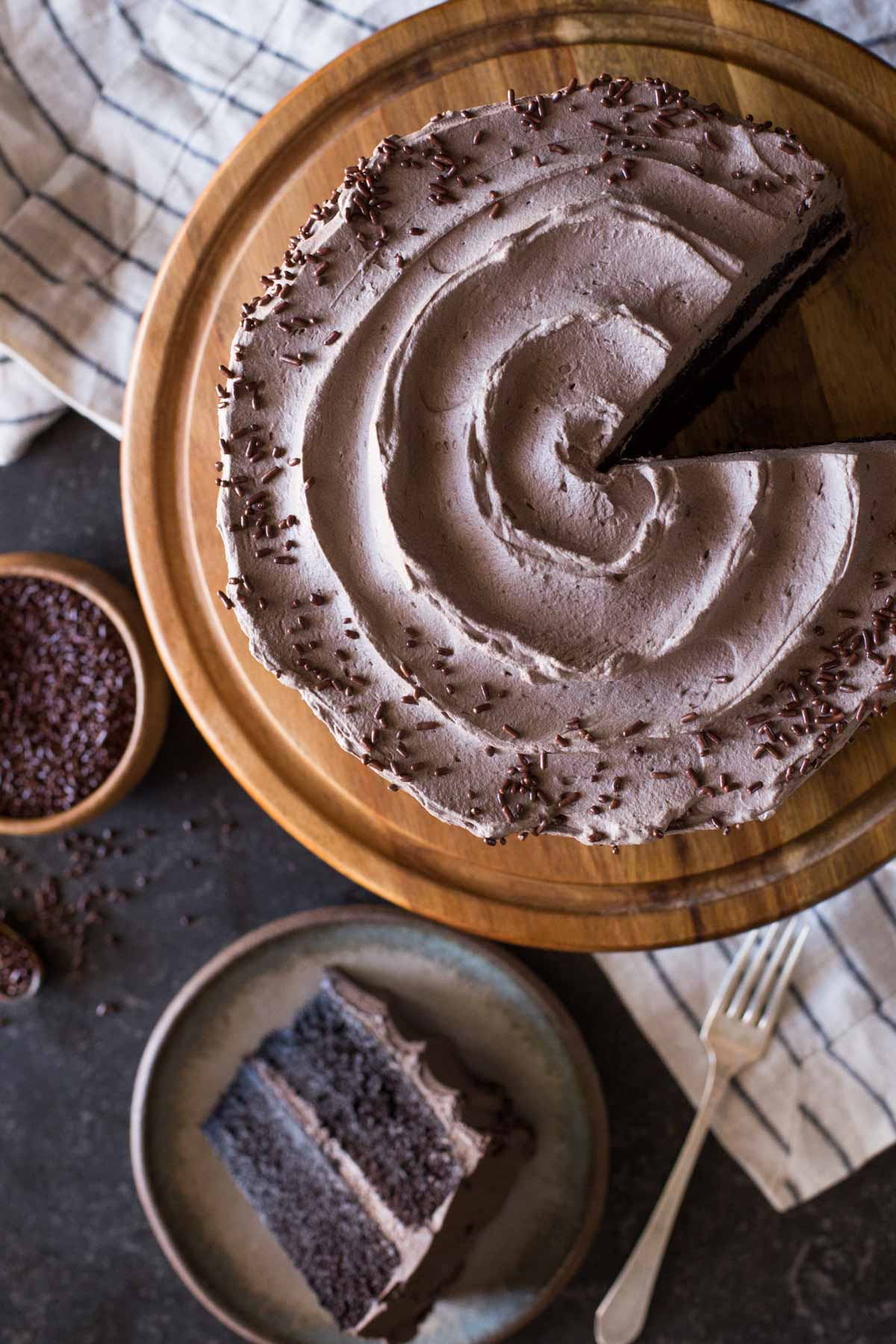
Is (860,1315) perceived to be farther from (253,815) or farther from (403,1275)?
(253,815)

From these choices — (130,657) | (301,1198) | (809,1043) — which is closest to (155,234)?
(130,657)

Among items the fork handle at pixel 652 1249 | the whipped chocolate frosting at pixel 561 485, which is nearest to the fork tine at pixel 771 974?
the fork handle at pixel 652 1249

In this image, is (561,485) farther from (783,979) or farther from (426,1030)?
(426,1030)

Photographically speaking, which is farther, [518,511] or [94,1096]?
[94,1096]

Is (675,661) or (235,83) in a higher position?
(235,83)

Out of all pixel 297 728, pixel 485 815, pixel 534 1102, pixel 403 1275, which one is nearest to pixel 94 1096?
pixel 403 1275

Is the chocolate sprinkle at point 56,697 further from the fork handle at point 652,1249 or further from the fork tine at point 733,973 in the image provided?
the fork handle at point 652,1249

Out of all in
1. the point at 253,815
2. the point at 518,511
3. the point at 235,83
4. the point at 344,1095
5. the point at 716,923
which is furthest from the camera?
the point at 253,815

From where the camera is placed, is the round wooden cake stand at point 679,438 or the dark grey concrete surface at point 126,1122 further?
the dark grey concrete surface at point 126,1122
